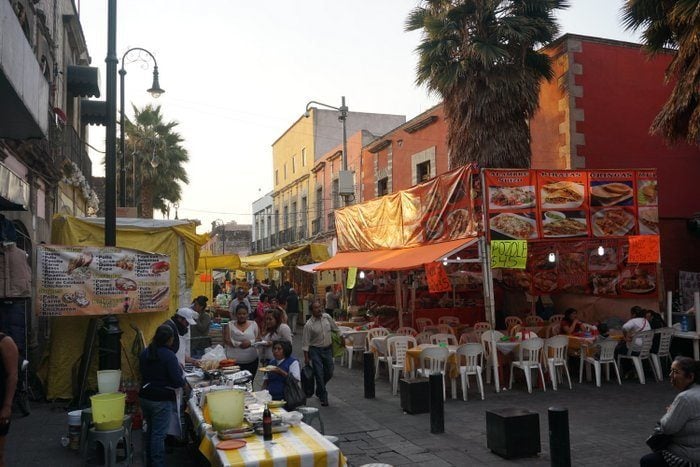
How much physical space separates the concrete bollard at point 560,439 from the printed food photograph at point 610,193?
6877 mm

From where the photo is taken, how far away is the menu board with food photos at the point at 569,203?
1103 cm

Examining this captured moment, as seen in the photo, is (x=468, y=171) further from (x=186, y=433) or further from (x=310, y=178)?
(x=310, y=178)

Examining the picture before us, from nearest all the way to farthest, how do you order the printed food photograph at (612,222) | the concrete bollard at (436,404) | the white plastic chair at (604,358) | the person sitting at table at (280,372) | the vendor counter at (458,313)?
the person sitting at table at (280,372) < the concrete bollard at (436,404) < the white plastic chair at (604,358) < the printed food photograph at (612,222) < the vendor counter at (458,313)

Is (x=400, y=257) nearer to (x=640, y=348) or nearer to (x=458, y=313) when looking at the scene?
(x=458, y=313)

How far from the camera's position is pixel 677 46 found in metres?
11.9

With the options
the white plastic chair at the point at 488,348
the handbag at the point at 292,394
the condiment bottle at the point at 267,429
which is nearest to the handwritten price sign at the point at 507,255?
the white plastic chair at the point at 488,348

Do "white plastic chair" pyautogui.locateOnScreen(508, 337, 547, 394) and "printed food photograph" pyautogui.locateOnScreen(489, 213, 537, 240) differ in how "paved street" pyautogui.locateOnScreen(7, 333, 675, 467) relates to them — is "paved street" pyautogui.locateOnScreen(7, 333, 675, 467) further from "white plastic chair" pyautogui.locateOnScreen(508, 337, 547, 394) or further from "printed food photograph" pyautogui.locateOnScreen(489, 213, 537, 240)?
"printed food photograph" pyautogui.locateOnScreen(489, 213, 537, 240)

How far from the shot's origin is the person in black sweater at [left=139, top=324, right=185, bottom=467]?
558cm

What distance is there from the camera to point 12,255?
7922 mm

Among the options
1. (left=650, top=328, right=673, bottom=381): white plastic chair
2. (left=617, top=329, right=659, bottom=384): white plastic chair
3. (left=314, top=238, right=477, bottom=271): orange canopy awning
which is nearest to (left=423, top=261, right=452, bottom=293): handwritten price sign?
(left=314, top=238, right=477, bottom=271): orange canopy awning

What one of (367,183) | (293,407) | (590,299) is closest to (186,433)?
(293,407)

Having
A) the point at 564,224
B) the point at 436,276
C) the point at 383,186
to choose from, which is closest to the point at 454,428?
the point at 436,276

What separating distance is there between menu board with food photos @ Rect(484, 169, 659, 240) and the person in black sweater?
6762mm

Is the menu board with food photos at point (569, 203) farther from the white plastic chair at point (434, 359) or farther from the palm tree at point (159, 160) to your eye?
the palm tree at point (159, 160)
